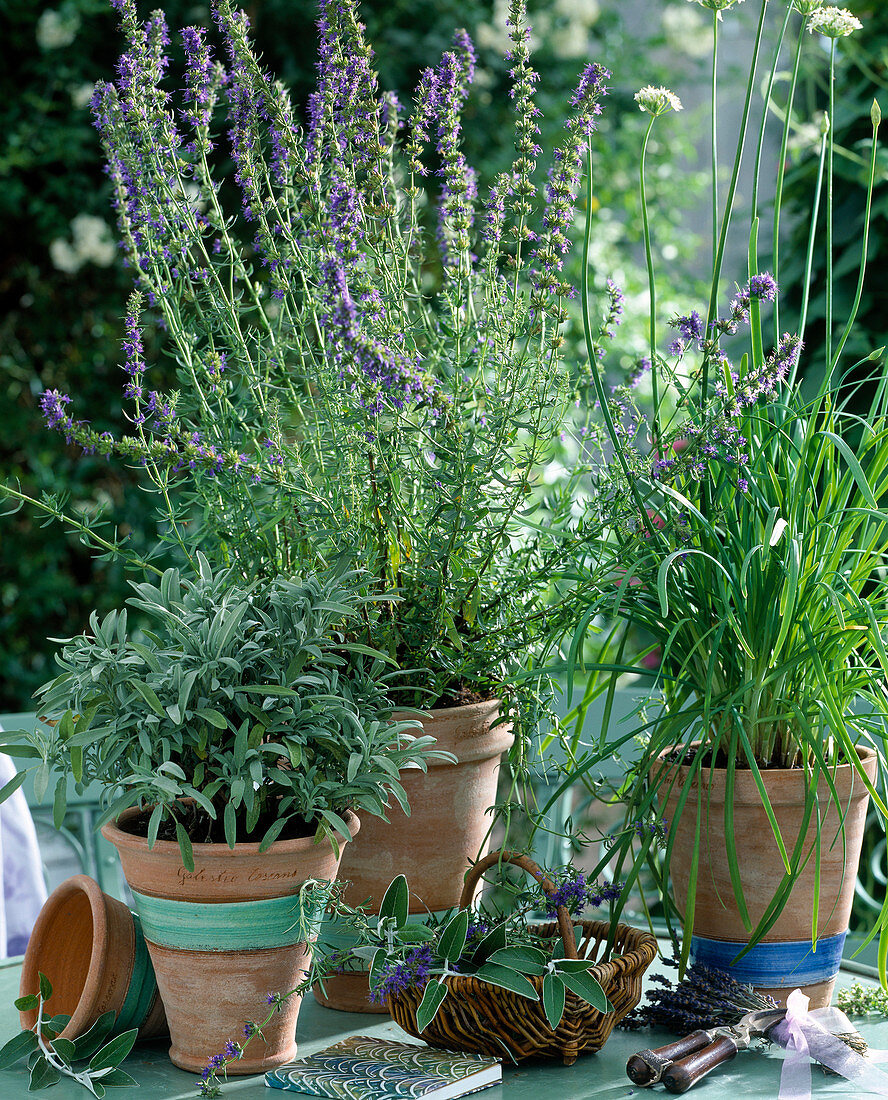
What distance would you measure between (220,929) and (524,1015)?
21 centimetres

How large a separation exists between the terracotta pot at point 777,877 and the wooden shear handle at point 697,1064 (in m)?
0.09

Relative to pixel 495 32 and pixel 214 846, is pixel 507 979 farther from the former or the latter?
pixel 495 32

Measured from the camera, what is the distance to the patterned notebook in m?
0.72

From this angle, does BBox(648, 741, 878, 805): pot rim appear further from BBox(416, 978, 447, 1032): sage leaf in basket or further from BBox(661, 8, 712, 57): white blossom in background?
BBox(661, 8, 712, 57): white blossom in background

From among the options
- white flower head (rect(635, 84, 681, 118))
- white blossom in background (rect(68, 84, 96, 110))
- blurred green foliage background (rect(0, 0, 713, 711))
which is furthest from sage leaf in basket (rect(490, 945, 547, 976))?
white blossom in background (rect(68, 84, 96, 110))

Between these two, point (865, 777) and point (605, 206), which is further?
point (605, 206)

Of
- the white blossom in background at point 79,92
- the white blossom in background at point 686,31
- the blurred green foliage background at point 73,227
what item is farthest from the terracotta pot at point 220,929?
the white blossom in background at point 686,31

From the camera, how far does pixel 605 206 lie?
3123mm

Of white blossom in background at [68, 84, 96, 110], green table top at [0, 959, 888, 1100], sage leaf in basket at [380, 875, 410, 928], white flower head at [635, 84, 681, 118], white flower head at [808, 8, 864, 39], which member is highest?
white blossom in background at [68, 84, 96, 110]

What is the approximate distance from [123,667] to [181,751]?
0.24ft

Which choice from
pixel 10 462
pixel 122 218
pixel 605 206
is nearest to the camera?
pixel 122 218

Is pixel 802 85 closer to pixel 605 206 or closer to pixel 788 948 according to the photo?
pixel 605 206

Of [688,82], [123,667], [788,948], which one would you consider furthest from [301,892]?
[688,82]

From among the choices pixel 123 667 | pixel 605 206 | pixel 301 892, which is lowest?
pixel 301 892
